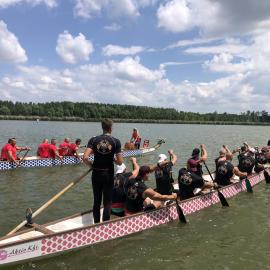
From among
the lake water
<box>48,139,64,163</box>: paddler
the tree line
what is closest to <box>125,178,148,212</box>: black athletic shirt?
the lake water

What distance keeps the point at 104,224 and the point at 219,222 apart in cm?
381

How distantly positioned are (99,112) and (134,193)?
129m

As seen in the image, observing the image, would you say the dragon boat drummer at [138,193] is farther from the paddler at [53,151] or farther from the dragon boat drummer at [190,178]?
the paddler at [53,151]

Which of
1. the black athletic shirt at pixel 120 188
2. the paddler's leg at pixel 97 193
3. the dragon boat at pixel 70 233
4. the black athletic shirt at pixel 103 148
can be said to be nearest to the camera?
the dragon boat at pixel 70 233

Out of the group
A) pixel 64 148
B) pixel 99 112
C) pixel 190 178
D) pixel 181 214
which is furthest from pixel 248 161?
pixel 99 112

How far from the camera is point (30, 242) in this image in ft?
15.3

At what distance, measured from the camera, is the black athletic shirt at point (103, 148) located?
17.5 ft

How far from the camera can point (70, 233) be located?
5.15 metres

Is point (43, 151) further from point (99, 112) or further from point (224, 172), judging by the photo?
point (99, 112)

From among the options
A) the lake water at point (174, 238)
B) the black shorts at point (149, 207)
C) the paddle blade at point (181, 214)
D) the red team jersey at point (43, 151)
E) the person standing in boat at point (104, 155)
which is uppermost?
the person standing in boat at point (104, 155)

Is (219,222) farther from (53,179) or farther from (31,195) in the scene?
(53,179)

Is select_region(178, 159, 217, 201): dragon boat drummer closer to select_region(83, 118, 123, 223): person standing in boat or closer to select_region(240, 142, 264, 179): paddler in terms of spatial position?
select_region(83, 118, 123, 223): person standing in boat

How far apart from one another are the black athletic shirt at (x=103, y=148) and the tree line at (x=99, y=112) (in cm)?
11276

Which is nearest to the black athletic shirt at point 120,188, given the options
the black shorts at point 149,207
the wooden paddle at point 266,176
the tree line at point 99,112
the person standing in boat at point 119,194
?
the person standing in boat at point 119,194
